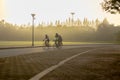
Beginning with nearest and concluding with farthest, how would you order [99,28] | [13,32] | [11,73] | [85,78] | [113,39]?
[85,78], [11,73], [113,39], [99,28], [13,32]

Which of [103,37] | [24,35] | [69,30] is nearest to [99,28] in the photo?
[103,37]

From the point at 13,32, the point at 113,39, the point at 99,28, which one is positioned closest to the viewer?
the point at 113,39

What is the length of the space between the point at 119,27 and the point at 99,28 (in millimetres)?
12063

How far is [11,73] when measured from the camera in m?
14.3

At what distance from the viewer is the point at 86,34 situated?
140m

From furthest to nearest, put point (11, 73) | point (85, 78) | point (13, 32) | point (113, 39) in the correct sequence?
point (13, 32)
point (113, 39)
point (11, 73)
point (85, 78)

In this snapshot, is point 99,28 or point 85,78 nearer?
point 85,78

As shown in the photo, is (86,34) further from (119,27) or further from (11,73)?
A: (11,73)

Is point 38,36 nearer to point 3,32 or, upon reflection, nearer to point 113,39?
point 3,32

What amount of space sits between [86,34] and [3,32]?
3579 centimetres

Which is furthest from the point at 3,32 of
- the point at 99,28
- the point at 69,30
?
the point at 99,28

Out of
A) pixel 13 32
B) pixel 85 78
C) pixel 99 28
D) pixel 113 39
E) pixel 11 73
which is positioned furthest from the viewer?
pixel 13 32

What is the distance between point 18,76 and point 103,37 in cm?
11739

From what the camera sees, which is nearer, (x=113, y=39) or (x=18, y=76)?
(x=18, y=76)
